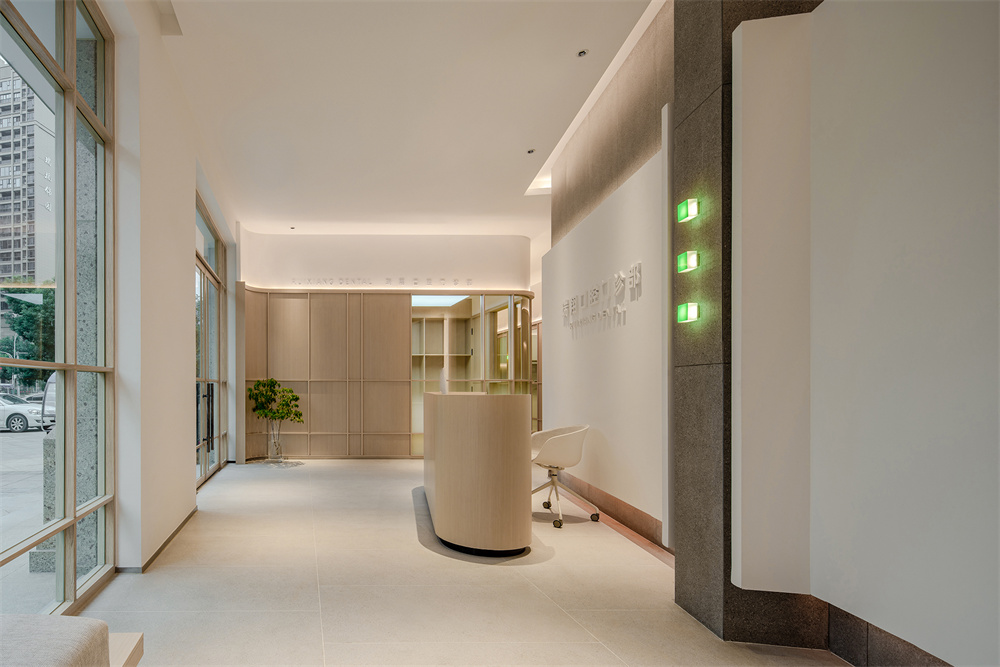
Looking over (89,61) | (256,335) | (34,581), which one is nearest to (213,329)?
(256,335)

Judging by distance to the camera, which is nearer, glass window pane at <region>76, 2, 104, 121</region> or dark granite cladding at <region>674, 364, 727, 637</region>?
dark granite cladding at <region>674, 364, 727, 637</region>

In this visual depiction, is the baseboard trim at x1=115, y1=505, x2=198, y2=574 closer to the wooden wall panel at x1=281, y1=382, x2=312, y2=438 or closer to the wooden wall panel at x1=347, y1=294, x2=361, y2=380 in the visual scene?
the wooden wall panel at x1=281, y1=382, x2=312, y2=438

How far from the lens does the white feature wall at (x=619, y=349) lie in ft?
15.2

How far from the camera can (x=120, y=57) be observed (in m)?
4.00

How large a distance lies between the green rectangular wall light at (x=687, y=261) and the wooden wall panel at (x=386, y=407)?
769 centimetres

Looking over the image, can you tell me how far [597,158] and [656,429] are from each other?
10.3 ft

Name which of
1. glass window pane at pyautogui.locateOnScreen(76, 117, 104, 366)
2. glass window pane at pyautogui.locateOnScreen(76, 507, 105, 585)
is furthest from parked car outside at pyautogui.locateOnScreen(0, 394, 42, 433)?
glass window pane at pyautogui.locateOnScreen(76, 507, 105, 585)

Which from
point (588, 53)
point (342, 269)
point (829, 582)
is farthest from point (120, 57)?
point (342, 269)

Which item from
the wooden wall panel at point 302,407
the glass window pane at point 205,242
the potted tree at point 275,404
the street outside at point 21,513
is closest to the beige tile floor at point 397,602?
the street outside at point 21,513

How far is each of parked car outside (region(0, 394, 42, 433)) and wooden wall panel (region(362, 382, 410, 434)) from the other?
24.8 ft

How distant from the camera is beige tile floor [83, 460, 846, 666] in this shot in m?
2.91

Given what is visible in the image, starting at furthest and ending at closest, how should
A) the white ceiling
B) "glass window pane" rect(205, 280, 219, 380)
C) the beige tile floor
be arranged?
1. "glass window pane" rect(205, 280, 219, 380)
2. the white ceiling
3. the beige tile floor

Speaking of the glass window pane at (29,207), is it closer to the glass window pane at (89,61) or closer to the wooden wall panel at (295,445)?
the glass window pane at (89,61)

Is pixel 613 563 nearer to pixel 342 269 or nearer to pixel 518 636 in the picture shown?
pixel 518 636
